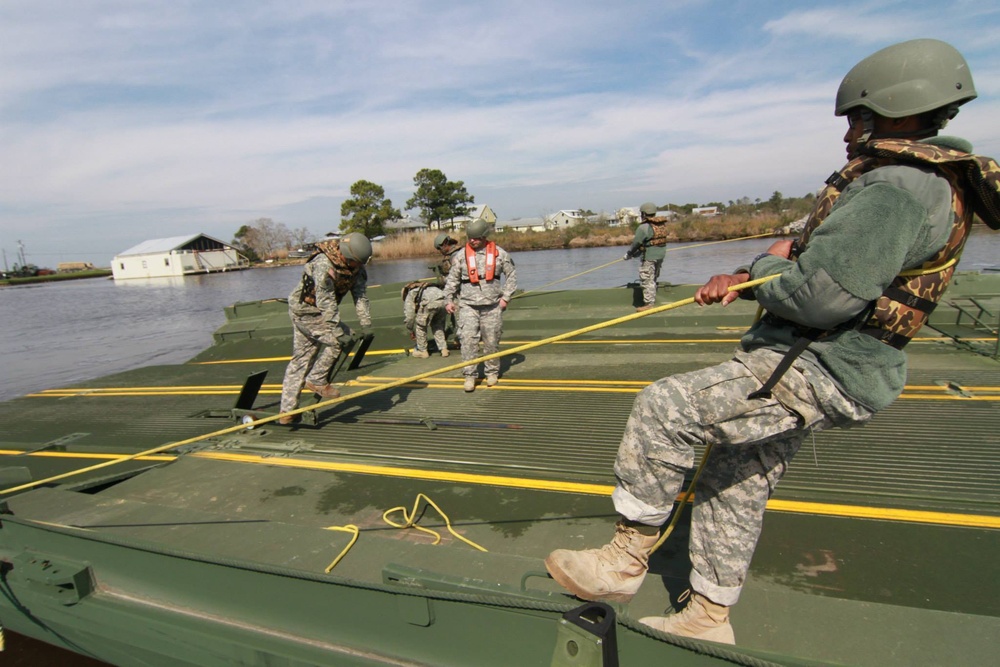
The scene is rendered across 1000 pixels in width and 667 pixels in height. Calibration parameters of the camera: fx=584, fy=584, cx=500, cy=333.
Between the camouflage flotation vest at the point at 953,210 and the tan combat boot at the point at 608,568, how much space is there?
102cm

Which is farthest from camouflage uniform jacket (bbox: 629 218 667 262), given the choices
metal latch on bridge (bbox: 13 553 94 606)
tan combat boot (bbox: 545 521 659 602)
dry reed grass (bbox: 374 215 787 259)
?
dry reed grass (bbox: 374 215 787 259)

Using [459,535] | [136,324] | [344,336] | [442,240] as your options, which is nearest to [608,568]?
[459,535]

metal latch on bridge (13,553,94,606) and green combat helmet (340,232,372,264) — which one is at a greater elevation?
green combat helmet (340,232,372,264)

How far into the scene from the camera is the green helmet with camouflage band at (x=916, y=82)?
178 centimetres

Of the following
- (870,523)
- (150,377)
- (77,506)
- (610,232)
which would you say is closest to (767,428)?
(870,523)

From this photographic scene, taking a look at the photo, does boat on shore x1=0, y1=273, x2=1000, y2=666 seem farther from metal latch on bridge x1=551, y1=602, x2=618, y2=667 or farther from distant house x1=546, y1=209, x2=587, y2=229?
distant house x1=546, y1=209, x2=587, y2=229

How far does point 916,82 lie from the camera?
1.79 meters

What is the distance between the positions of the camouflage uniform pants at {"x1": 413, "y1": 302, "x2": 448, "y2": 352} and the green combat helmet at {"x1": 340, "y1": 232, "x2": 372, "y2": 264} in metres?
2.91

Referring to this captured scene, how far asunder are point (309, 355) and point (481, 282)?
2052mm

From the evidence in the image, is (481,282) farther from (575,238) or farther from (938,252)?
(575,238)

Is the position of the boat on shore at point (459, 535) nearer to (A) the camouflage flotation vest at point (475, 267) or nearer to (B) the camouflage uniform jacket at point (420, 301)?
(A) the camouflage flotation vest at point (475, 267)

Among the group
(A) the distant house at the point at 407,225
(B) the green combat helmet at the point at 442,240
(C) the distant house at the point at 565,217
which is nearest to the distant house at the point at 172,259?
(A) the distant house at the point at 407,225

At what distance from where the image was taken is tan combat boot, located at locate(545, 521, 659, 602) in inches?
76.1

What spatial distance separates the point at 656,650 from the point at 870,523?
1.95m
